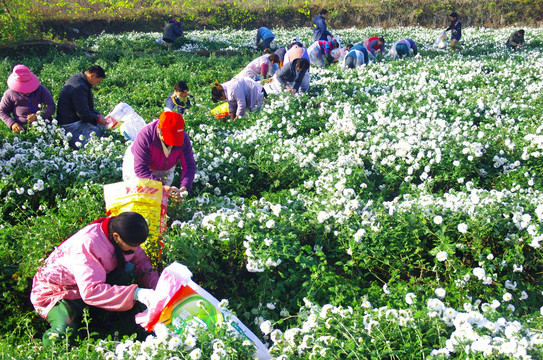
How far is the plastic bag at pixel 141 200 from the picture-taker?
3.81 m

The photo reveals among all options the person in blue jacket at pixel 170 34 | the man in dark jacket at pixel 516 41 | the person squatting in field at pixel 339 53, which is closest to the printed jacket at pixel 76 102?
the person squatting in field at pixel 339 53

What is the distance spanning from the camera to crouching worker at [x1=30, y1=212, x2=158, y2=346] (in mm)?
2945

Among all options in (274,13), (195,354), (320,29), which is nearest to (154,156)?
(195,354)

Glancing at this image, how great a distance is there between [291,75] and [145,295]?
21.6ft

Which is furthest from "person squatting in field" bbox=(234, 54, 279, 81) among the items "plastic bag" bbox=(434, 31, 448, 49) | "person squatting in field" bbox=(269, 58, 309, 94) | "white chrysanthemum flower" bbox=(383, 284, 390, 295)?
"plastic bag" bbox=(434, 31, 448, 49)

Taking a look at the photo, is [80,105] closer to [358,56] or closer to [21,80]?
[21,80]

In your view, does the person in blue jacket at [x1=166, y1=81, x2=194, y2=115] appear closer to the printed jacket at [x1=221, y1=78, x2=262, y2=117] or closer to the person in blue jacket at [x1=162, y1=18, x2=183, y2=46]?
the printed jacket at [x1=221, y1=78, x2=262, y2=117]

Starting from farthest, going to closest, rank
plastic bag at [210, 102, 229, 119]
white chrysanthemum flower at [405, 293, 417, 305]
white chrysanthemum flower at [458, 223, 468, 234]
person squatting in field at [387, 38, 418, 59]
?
person squatting in field at [387, 38, 418, 59], plastic bag at [210, 102, 229, 119], white chrysanthemum flower at [458, 223, 468, 234], white chrysanthemum flower at [405, 293, 417, 305]

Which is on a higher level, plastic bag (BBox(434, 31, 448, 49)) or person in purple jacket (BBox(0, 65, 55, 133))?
person in purple jacket (BBox(0, 65, 55, 133))

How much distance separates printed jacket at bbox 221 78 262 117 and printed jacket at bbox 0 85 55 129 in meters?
2.94

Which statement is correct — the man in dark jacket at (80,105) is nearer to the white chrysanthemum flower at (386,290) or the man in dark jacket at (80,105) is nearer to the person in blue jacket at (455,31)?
the white chrysanthemum flower at (386,290)

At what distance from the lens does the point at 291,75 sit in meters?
8.58

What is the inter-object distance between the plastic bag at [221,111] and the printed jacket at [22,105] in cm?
283

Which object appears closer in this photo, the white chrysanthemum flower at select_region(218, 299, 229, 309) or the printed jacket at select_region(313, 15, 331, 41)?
the white chrysanthemum flower at select_region(218, 299, 229, 309)
